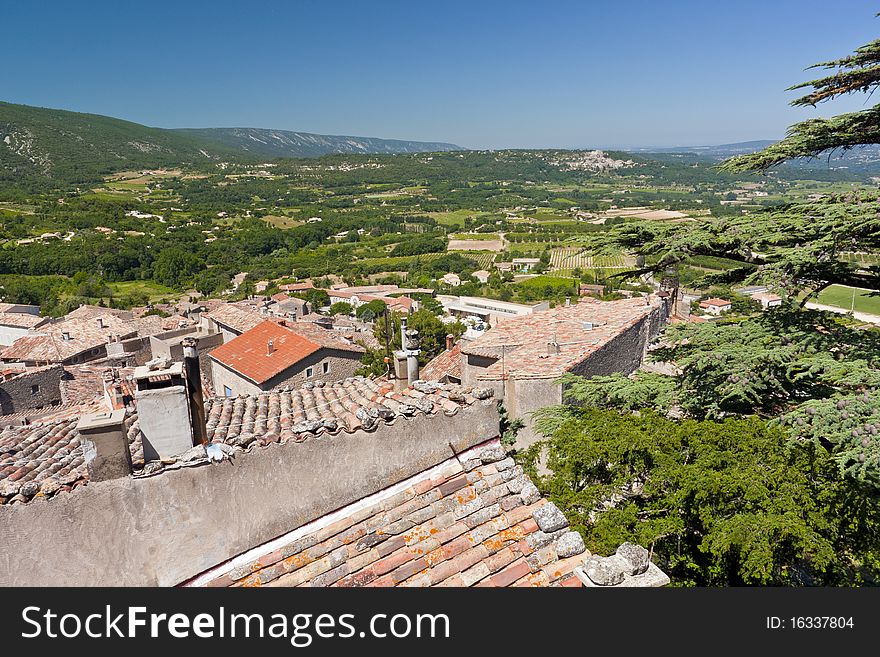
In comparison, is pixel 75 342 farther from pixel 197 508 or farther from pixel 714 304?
pixel 714 304

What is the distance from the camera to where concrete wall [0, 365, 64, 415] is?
22734 millimetres

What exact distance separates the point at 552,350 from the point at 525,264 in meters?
88.7

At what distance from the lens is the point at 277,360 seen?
21469 mm

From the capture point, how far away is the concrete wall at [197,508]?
407 cm

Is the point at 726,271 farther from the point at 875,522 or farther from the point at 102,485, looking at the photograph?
the point at 102,485

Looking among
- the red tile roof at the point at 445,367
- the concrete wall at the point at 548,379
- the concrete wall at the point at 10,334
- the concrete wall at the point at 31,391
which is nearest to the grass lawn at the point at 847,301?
the concrete wall at the point at 548,379

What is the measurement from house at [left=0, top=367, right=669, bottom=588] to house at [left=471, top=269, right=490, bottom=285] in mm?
85301

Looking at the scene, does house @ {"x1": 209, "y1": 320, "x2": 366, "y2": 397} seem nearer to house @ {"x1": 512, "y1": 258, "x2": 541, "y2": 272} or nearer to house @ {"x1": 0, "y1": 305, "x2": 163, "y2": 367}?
house @ {"x1": 0, "y1": 305, "x2": 163, "y2": 367}

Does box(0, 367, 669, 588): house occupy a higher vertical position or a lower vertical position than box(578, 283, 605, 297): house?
higher

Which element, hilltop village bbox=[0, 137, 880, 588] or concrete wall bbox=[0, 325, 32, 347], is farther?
concrete wall bbox=[0, 325, 32, 347]

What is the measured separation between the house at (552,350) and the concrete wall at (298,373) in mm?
6267

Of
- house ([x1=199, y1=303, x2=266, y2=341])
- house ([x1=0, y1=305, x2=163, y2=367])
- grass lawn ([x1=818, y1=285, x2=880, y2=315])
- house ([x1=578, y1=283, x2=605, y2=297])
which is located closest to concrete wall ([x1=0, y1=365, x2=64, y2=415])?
house ([x1=0, y1=305, x2=163, y2=367])
